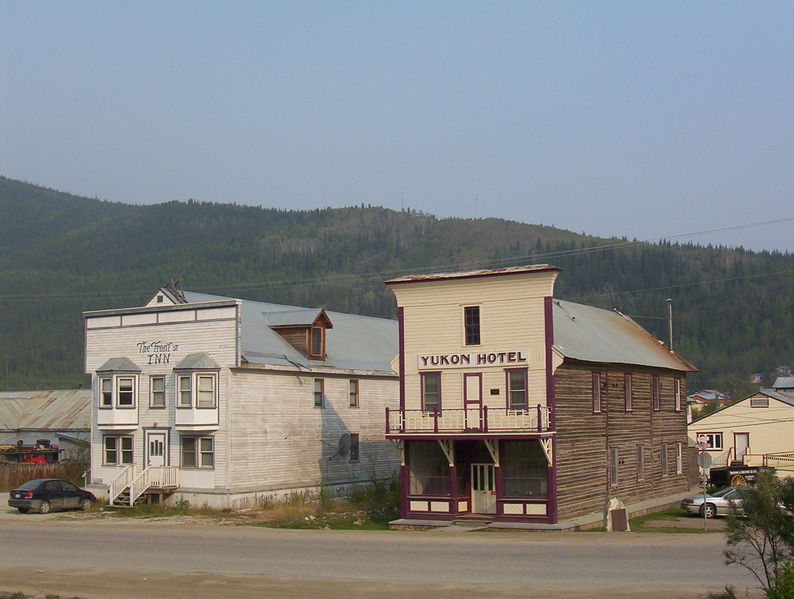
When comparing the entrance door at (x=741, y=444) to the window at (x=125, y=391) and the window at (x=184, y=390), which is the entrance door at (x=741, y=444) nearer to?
the window at (x=184, y=390)

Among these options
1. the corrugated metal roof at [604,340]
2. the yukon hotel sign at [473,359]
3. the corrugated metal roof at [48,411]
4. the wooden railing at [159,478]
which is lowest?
the wooden railing at [159,478]

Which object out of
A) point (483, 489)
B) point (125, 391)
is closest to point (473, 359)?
point (483, 489)

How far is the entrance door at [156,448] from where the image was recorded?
151 ft

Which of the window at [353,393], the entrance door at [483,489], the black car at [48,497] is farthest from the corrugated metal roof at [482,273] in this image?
the black car at [48,497]

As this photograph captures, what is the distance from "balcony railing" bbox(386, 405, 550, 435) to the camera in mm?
36531

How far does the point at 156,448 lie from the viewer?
1822 inches

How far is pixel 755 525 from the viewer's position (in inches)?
A: 678

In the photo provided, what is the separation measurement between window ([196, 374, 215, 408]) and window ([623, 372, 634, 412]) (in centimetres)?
1831

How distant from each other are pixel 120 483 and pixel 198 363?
668 centimetres

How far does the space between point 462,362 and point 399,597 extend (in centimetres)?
1797

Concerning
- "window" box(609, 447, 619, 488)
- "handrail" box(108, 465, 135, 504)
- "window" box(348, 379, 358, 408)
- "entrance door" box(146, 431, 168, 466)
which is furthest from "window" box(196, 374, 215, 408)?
"window" box(609, 447, 619, 488)

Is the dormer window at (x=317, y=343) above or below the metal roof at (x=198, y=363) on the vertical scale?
above

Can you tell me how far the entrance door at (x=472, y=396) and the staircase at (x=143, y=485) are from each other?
1488 cm

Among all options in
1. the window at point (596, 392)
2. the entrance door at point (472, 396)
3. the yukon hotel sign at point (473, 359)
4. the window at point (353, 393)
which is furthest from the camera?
the window at point (353, 393)
